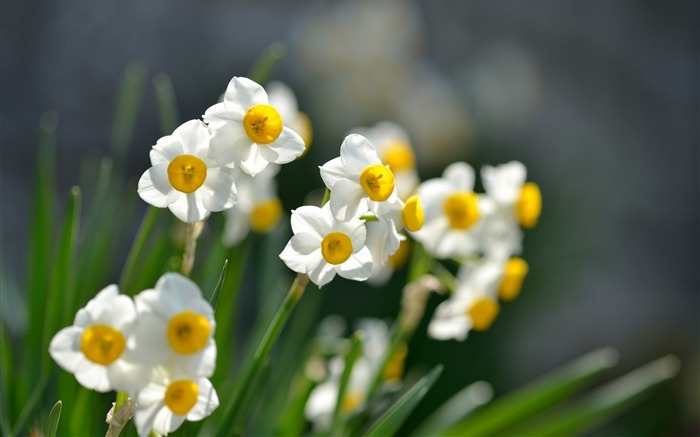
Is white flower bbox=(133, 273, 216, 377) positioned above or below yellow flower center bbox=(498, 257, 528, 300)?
below

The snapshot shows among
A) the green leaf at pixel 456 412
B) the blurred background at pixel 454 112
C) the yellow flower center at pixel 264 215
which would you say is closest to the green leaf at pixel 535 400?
the green leaf at pixel 456 412

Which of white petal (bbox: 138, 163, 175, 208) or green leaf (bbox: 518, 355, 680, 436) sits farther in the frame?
green leaf (bbox: 518, 355, 680, 436)

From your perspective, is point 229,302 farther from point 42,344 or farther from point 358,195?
point 358,195

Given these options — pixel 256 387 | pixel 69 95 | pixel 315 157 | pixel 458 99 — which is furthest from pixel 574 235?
pixel 256 387

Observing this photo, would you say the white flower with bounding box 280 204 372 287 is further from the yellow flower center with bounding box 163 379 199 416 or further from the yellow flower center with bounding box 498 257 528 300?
the yellow flower center with bounding box 498 257 528 300

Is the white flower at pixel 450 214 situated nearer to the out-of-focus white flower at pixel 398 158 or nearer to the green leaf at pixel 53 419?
the out-of-focus white flower at pixel 398 158

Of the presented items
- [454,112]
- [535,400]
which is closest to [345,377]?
[535,400]

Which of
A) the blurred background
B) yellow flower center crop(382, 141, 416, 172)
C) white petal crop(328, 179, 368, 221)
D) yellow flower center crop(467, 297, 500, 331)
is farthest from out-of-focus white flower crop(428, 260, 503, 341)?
the blurred background
